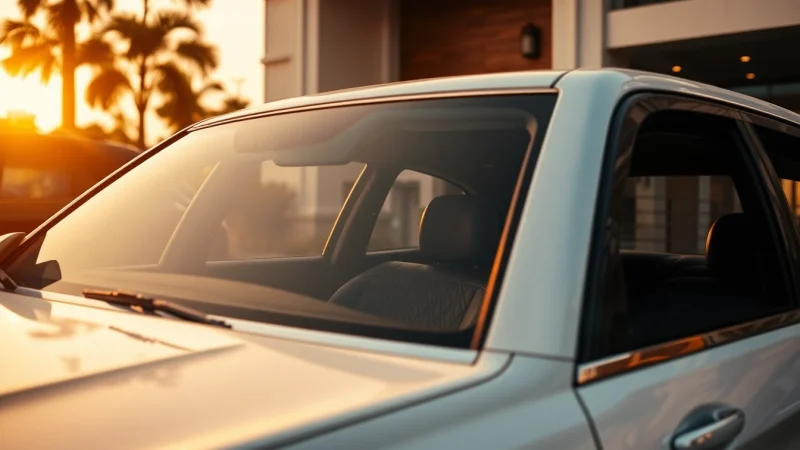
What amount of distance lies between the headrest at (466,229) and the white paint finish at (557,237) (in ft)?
1.11

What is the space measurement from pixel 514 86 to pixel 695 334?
1.92 ft

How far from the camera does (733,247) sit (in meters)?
2.43

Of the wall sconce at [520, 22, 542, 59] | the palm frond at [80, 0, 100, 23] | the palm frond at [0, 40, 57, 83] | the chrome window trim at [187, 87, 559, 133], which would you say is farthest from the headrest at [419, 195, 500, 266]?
the palm frond at [0, 40, 57, 83]

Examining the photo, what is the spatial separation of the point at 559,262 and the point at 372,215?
1.61m

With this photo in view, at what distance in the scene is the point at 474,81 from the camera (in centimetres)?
192

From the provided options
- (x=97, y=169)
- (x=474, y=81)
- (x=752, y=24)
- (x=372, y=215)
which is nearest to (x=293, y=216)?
(x=752, y=24)

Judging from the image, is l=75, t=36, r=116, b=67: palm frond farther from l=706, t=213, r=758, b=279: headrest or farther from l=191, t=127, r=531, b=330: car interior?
l=706, t=213, r=758, b=279: headrest

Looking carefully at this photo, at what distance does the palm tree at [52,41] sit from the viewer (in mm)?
27109

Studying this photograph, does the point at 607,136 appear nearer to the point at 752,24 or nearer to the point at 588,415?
the point at 588,415

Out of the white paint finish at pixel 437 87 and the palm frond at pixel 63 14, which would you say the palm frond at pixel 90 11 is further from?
the white paint finish at pixel 437 87

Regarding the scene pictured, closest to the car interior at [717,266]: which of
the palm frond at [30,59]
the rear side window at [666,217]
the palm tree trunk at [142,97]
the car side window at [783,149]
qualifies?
the car side window at [783,149]

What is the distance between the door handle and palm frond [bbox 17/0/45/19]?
28.8 metres

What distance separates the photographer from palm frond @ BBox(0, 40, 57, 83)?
29.1 m

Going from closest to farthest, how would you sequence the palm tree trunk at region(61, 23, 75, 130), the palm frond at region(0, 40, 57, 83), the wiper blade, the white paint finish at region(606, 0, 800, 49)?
the wiper blade, the white paint finish at region(606, 0, 800, 49), the palm tree trunk at region(61, 23, 75, 130), the palm frond at region(0, 40, 57, 83)
